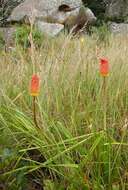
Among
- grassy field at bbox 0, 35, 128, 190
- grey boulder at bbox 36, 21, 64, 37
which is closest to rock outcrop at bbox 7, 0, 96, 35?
grey boulder at bbox 36, 21, 64, 37

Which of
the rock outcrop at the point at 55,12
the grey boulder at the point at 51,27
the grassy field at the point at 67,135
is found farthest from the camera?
the rock outcrop at the point at 55,12

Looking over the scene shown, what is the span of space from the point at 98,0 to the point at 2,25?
323cm

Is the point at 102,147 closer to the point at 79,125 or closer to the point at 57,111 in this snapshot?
the point at 79,125

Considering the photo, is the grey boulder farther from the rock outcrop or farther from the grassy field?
the grassy field

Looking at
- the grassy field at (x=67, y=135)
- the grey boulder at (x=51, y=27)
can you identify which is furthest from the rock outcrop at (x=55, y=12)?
the grassy field at (x=67, y=135)

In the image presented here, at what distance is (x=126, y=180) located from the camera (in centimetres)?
219

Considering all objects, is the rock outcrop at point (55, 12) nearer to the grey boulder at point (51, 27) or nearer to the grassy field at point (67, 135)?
the grey boulder at point (51, 27)

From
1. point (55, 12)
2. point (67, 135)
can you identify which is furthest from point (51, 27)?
point (67, 135)

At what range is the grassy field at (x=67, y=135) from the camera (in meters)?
2.22

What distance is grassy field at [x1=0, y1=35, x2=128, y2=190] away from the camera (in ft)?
7.28

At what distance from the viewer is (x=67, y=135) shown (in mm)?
2330

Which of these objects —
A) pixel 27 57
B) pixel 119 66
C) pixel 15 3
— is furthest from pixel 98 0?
pixel 119 66

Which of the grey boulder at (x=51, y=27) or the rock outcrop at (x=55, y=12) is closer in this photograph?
the grey boulder at (x=51, y=27)

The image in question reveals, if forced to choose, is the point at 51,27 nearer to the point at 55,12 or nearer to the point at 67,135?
the point at 55,12
